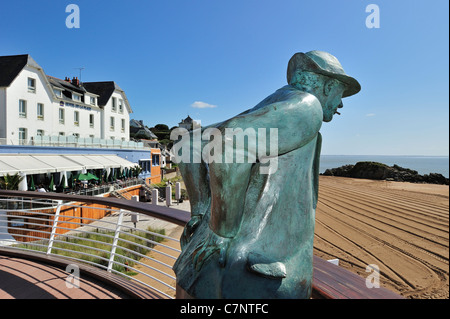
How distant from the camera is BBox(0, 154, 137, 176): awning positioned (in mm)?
16452

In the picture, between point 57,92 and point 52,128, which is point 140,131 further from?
point 52,128

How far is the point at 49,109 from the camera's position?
84.5 ft

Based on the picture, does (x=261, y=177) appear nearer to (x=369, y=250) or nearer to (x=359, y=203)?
(x=369, y=250)

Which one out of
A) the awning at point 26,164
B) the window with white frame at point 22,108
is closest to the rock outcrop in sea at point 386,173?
the awning at point 26,164

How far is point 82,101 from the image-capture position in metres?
31.2

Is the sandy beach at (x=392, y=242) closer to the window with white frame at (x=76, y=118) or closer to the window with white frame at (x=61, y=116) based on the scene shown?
the window with white frame at (x=61, y=116)

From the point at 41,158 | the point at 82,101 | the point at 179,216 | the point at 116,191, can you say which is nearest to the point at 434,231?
the point at 179,216

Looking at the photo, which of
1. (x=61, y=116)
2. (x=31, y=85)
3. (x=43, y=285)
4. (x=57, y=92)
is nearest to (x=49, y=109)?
(x=61, y=116)

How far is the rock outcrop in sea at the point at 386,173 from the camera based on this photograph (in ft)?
146

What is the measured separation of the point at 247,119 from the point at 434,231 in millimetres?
18427

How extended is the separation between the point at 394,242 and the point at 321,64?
48.3 ft

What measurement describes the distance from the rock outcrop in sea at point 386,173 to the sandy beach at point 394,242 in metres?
25.6

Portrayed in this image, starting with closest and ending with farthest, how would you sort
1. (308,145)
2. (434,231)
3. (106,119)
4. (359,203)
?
(308,145), (434,231), (359,203), (106,119)

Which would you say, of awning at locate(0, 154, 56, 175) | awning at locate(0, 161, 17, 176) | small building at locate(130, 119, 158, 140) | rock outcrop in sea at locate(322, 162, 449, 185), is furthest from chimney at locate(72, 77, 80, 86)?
rock outcrop in sea at locate(322, 162, 449, 185)
